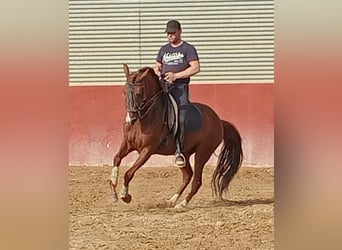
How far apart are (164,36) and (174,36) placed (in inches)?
2.3

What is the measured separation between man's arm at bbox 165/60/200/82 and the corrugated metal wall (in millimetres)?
34

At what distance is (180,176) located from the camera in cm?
522

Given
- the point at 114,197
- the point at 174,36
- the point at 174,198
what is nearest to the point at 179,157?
the point at 174,198

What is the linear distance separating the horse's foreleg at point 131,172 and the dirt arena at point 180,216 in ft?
0.08

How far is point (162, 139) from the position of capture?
17.2 ft

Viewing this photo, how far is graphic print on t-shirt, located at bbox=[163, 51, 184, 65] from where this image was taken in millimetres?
5203

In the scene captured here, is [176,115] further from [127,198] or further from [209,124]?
[127,198]

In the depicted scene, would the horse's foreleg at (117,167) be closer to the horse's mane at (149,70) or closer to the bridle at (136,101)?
the bridle at (136,101)

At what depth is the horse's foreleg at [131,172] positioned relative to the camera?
206 inches

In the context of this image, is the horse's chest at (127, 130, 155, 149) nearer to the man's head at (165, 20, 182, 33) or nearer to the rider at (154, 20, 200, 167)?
the rider at (154, 20, 200, 167)

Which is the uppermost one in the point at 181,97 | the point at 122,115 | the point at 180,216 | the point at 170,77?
the point at 170,77

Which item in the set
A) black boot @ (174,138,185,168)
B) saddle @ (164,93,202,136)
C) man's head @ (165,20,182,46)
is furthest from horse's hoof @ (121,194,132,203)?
man's head @ (165,20,182,46)
